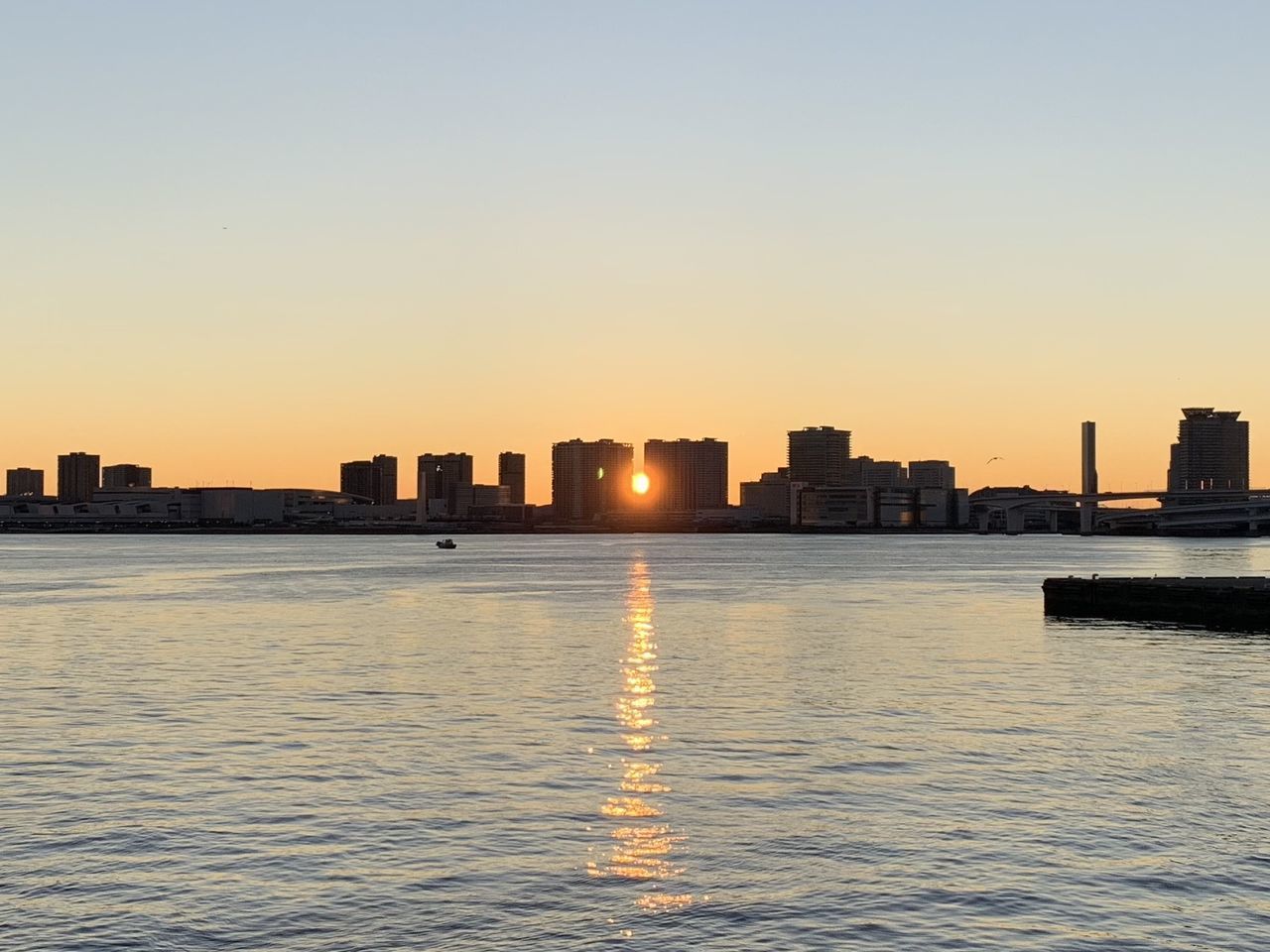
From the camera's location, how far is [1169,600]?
85.1 m

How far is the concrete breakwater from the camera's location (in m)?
80.0

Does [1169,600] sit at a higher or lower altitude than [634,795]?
higher

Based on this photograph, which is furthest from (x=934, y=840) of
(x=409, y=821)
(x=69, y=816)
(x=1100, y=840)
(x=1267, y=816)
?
(x=69, y=816)

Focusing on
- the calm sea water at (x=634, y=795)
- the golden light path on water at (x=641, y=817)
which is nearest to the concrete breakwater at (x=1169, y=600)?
the calm sea water at (x=634, y=795)

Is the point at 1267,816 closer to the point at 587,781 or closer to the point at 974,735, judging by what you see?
the point at 974,735

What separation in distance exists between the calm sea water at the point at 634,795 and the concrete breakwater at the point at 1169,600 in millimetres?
12998

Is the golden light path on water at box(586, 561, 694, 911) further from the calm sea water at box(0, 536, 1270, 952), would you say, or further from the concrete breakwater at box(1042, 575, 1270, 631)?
the concrete breakwater at box(1042, 575, 1270, 631)

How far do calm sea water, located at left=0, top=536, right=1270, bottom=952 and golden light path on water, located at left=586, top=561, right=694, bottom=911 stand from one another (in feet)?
0.33

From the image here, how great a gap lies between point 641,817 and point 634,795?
2224mm

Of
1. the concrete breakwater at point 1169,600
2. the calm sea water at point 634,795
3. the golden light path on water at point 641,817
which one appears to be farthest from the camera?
the concrete breakwater at point 1169,600

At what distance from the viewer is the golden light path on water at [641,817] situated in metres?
23.4

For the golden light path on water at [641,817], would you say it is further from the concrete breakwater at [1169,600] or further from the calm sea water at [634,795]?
the concrete breakwater at [1169,600]

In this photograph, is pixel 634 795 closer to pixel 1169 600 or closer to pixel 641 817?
pixel 641 817

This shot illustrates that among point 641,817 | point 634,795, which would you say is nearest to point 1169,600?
point 634,795
